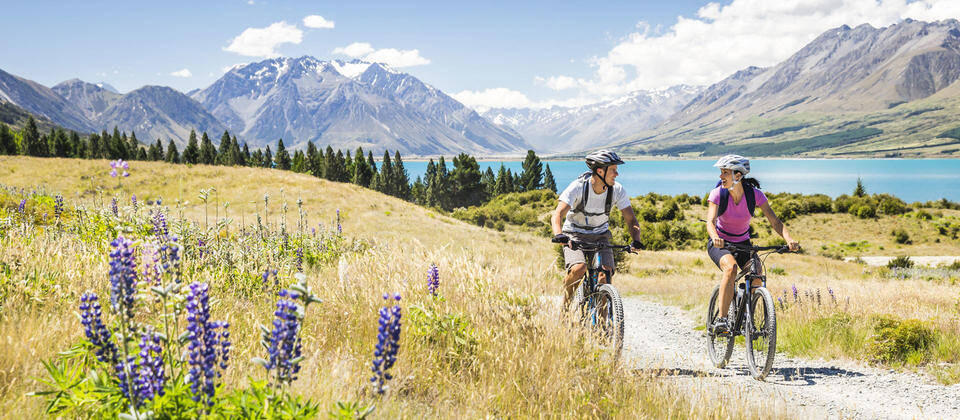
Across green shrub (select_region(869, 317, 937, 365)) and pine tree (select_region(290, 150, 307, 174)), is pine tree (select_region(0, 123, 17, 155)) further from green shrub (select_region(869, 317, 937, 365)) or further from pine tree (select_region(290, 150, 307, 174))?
green shrub (select_region(869, 317, 937, 365))

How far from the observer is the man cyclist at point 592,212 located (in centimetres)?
620

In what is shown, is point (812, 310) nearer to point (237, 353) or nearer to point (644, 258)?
point (237, 353)

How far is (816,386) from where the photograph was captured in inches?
240

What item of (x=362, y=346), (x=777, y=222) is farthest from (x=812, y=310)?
(x=362, y=346)

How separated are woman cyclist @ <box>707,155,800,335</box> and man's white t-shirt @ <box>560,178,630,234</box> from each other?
3.74 feet

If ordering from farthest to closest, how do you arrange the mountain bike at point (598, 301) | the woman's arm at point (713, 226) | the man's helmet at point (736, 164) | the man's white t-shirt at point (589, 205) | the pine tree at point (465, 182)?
1. the pine tree at point (465, 182)
2. the man's white t-shirt at point (589, 205)
3. the man's helmet at point (736, 164)
4. the woman's arm at point (713, 226)
5. the mountain bike at point (598, 301)

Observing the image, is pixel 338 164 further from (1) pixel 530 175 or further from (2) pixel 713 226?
(2) pixel 713 226

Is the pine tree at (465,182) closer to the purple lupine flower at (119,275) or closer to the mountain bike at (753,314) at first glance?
the mountain bike at (753,314)

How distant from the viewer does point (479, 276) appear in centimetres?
572

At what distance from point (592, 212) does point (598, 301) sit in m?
1.14

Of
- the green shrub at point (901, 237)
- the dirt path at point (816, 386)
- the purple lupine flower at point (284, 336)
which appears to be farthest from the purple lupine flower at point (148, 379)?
Result: the green shrub at point (901, 237)

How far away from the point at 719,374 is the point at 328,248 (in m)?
6.76

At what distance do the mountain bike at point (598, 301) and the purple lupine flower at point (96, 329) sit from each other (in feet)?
12.8

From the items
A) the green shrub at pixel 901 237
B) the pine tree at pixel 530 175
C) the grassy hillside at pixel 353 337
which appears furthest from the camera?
the pine tree at pixel 530 175
